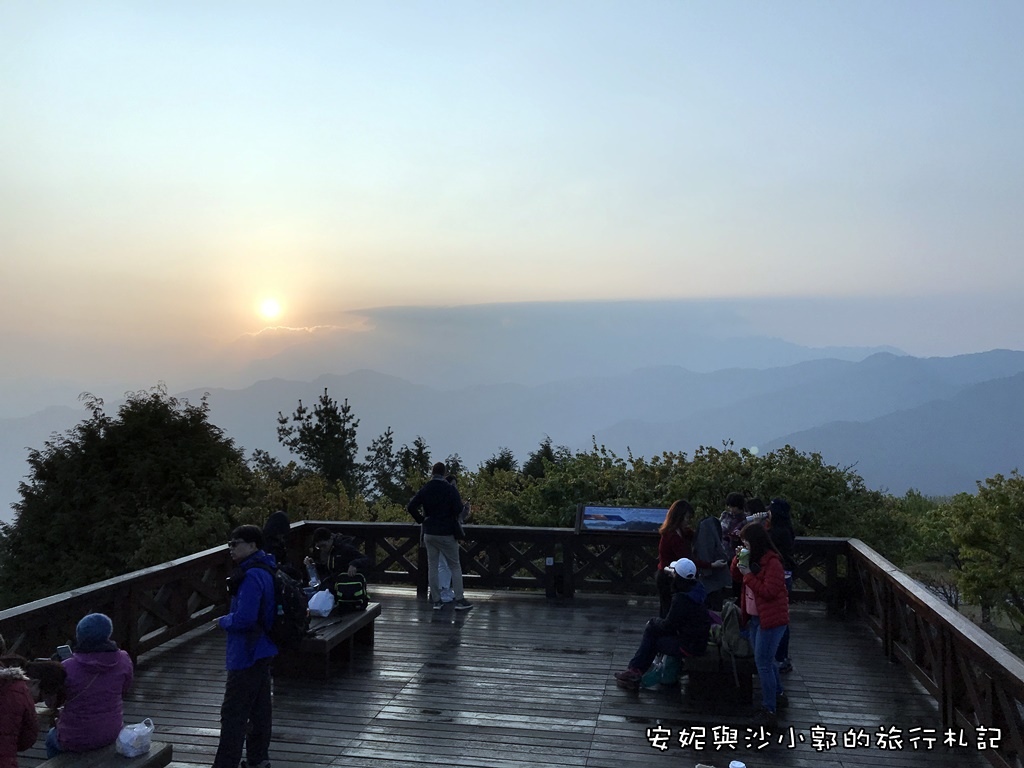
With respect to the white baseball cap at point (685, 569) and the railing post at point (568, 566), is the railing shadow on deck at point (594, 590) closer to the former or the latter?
the railing post at point (568, 566)

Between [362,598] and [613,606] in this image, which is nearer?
[362,598]

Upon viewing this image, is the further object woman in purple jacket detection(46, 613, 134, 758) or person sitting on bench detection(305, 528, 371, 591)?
person sitting on bench detection(305, 528, 371, 591)

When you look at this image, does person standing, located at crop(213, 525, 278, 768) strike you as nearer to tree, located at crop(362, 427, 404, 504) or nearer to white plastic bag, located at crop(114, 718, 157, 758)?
white plastic bag, located at crop(114, 718, 157, 758)

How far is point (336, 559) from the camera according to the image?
27.9ft

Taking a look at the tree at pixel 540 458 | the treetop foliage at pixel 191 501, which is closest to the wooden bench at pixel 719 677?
the treetop foliage at pixel 191 501

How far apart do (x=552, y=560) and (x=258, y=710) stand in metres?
6.21

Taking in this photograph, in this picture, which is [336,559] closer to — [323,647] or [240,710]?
[323,647]

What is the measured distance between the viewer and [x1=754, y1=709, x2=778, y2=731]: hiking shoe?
6.32 m

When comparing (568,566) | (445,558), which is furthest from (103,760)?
(568,566)

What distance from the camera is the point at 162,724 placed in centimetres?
632

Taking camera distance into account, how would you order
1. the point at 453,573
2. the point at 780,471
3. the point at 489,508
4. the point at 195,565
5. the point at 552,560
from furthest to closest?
the point at 489,508 < the point at 780,471 < the point at 552,560 < the point at 453,573 < the point at 195,565

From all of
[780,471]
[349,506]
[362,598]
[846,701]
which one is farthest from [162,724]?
[349,506]

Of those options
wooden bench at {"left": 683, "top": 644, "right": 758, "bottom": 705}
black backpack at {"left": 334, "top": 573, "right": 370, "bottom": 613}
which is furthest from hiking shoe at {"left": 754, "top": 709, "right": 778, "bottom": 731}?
black backpack at {"left": 334, "top": 573, "right": 370, "bottom": 613}

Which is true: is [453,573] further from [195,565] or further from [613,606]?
[195,565]
